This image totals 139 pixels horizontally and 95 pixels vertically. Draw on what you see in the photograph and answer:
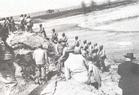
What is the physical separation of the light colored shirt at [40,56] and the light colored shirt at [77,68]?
60 centimetres

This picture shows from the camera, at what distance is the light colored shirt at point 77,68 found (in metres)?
3.86

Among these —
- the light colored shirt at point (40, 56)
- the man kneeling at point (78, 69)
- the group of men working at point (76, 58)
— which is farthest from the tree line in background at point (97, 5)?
the light colored shirt at point (40, 56)

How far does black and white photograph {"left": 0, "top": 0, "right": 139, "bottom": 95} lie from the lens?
395 cm

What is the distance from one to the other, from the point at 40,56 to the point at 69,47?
48cm

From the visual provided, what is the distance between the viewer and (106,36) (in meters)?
4.22

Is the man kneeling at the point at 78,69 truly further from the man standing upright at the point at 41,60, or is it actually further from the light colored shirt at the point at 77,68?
the man standing upright at the point at 41,60

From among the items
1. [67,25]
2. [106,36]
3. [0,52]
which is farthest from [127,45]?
[0,52]

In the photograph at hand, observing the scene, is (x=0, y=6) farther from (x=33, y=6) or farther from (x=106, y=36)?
(x=106, y=36)

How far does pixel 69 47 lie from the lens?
4.16 meters

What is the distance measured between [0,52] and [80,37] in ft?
3.48

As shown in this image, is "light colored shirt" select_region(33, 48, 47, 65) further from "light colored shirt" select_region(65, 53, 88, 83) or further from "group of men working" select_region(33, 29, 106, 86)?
"light colored shirt" select_region(65, 53, 88, 83)

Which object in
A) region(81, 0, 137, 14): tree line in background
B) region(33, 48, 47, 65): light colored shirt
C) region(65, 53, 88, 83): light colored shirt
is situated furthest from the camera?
region(33, 48, 47, 65): light colored shirt

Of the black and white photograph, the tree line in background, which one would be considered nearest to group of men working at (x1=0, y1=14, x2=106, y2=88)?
the black and white photograph

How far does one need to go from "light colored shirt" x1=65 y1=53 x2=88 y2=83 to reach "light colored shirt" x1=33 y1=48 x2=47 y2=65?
60 centimetres
